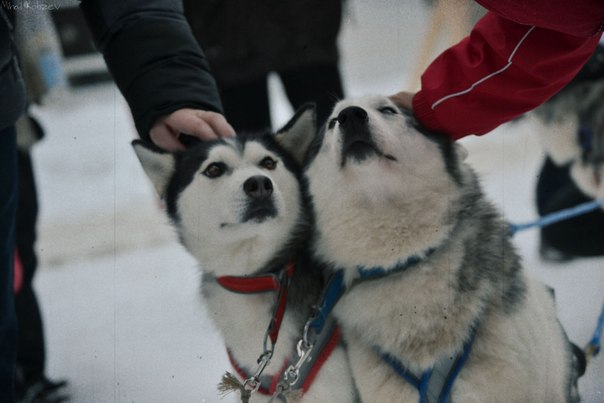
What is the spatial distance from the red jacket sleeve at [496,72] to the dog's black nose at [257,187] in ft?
1.09

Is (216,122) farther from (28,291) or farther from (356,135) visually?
(28,291)

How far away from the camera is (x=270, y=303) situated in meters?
1.16

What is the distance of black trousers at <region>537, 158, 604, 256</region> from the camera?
1625 mm

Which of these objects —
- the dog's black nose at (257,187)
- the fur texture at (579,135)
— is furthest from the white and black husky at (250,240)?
the fur texture at (579,135)

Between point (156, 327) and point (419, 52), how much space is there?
0.88m

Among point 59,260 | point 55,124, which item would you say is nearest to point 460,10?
point 55,124

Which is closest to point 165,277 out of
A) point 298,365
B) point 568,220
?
point 298,365

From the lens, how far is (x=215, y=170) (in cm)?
118

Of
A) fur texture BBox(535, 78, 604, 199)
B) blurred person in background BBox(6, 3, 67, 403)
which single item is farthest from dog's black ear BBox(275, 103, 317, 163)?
fur texture BBox(535, 78, 604, 199)

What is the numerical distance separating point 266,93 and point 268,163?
0.43 metres

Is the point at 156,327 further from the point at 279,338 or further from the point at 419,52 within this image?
the point at 419,52

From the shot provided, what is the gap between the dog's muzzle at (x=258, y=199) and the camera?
1.08 metres

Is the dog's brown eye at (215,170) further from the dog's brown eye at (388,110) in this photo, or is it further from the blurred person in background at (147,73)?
the dog's brown eye at (388,110)

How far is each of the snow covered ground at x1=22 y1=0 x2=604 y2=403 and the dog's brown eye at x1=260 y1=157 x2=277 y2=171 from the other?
275 millimetres
